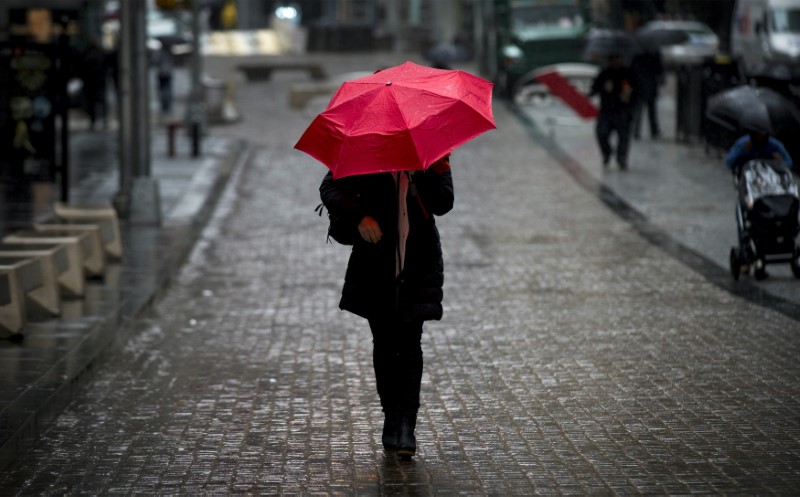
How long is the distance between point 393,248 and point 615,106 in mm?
15402

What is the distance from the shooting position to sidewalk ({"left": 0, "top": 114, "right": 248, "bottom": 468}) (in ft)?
28.2

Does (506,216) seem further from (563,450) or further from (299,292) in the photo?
(563,450)

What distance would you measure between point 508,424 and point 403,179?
168cm

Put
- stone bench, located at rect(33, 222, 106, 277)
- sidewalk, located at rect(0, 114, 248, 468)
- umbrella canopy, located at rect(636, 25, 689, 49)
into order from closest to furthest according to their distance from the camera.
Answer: sidewalk, located at rect(0, 114, 248, 468) → stone bench, located at rect(33, 222, 106, 277) → umbrella canopy, located at rect(636, 25, 689, 49)

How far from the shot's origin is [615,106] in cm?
2211

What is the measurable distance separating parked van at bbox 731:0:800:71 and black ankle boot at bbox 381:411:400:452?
25.3m

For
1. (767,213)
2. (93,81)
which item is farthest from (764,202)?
(93,81)

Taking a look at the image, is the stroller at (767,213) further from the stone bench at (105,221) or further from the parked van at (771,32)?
the parked van at (771,32)

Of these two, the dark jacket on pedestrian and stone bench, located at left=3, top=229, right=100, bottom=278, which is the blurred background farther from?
stone bench, located at left=3, top=229, right=100, bottom=278

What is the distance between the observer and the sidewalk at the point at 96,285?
8.59 metres

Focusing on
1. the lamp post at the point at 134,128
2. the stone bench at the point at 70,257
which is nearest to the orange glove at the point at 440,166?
the stone bench at the point at 70,257

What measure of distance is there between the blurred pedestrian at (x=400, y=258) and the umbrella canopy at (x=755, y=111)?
556 cm

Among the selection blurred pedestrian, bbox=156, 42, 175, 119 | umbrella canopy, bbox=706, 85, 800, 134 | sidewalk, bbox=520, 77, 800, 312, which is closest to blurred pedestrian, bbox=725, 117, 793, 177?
umbrella canopy, bbox=706, 85, 800, 134

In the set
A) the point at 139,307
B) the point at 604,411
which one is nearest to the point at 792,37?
the point at 139,307
